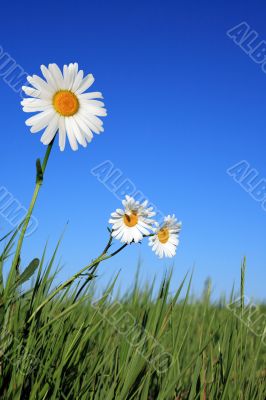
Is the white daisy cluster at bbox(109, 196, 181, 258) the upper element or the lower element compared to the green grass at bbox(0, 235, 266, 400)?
upper

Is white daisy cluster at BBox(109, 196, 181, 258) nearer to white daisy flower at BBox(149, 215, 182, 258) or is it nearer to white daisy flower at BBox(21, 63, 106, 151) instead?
white daisy flower at BBox(149, 215, 182, 258)

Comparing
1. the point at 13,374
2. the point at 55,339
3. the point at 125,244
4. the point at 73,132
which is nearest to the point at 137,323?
the point at 55,339

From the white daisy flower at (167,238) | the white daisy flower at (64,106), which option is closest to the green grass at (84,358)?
the white daisy flower at (167,238)

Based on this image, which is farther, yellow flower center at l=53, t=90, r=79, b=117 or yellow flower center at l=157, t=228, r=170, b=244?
yellow flower center at l=157, t=228, r=170, b=244

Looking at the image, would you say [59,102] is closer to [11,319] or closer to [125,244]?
[125,244]

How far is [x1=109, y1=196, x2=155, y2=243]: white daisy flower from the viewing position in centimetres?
157

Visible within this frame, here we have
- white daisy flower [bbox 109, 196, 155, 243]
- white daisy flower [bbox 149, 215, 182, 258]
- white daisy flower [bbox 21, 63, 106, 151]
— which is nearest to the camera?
white daisy flower [bbox 21, 63, 106, 151]

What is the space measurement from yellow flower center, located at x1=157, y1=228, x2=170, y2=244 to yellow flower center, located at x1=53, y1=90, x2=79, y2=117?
0.61 meters

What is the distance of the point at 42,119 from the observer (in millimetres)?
1343

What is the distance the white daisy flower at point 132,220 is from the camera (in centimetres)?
157

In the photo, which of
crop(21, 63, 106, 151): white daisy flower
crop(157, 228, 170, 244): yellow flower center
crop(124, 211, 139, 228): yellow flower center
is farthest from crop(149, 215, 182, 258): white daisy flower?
crop(21, 63, 106, 151): white daisy flower

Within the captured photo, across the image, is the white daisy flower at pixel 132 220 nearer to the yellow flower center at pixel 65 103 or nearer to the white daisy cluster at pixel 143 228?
the white daisy cluster at pixel 143 228

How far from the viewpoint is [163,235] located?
6.02 ft

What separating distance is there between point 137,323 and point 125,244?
46cm
